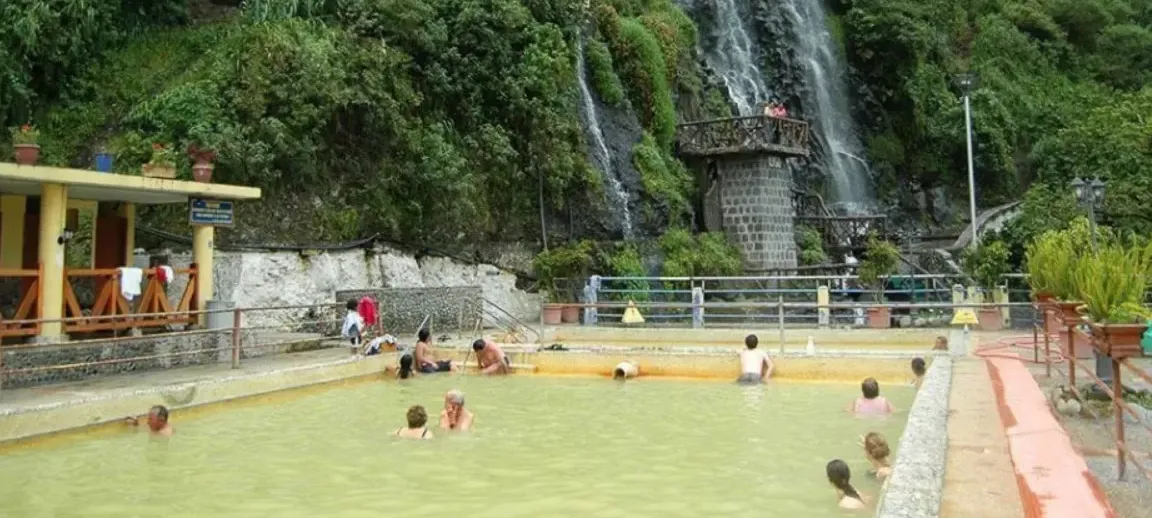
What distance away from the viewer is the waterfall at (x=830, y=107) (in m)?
36.1

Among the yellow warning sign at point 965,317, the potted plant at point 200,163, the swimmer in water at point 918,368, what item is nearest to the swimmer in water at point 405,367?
the potted plant at point 200,163

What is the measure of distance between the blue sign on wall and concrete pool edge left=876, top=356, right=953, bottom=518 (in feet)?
35.3

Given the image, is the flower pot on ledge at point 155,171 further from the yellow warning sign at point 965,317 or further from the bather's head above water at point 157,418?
the yellow warning sign at point 965,317

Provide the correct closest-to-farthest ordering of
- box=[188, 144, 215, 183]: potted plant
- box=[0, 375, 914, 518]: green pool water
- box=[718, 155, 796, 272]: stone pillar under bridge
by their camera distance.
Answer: box=[0, 375, 914, 518]: green pool water < box=[188, 144, 215, 183]: potted plant < box=[718, 155, 796, 272]: stone pillar under bridge

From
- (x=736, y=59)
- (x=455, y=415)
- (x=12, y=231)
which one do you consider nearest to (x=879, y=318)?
(x=455, y=415)

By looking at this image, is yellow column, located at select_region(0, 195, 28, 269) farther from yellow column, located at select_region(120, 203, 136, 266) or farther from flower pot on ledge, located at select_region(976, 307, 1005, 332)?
flower pot on ledge, located at select_region(976, 307, 1005, 332)

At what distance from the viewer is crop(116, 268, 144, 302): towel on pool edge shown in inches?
508

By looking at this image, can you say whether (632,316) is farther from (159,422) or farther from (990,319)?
(159,422)

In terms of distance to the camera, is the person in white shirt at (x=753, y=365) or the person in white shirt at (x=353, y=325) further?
the person in white shirt at (x=353, y=325)

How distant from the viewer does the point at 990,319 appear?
19.0 meters

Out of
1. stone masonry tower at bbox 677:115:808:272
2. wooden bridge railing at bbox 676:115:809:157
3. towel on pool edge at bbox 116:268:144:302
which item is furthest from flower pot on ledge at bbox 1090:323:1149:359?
wooden bridge railing at bbox 676:115:809:157

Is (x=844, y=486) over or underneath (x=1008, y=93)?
underneath

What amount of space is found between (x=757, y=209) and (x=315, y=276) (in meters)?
13.6

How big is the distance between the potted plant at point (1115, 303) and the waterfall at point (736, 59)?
2581 cm
